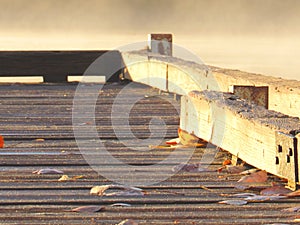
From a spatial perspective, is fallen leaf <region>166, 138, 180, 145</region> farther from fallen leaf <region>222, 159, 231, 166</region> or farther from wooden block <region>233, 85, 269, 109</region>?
fallen leaf <region>222, 159, 231, 166</region>

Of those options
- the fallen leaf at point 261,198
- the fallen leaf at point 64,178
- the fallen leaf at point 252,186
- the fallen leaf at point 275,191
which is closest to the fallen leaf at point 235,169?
the fallen leaf at point 252,186

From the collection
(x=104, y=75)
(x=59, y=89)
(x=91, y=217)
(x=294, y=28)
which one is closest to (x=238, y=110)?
(x=91, y=217)

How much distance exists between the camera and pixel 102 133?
317 inches

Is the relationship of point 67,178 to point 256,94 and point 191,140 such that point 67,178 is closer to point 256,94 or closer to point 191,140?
point 191,140

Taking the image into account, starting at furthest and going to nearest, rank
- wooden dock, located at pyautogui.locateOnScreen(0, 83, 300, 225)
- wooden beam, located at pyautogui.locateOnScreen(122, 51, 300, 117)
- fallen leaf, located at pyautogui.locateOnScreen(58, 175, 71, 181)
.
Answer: wooden beam, located at pyautogui.locateOnScreen(122, 51, 300, 117)
fallen leaf, located at pyautogui.locateOnScreen(58, 175, 71, 181)
wooden dock, located at pyautogui.locateOnScreen(0, 83, 300, 225)

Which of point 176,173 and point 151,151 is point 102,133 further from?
point 176,173

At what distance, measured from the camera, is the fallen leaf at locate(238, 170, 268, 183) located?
573 cm

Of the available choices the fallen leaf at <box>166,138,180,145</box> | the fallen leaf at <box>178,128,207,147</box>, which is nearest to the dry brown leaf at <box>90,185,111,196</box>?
the fallen leaf at <box>178,128,207,147</box>

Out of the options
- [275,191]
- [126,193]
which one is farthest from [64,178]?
[275,191]

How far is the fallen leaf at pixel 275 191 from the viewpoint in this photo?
537 cm

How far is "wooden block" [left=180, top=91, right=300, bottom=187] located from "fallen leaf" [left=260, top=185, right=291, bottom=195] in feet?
0.25

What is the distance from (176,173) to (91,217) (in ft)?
4.38

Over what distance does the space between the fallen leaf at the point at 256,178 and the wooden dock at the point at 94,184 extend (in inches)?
1.9

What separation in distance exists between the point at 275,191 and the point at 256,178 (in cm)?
38
